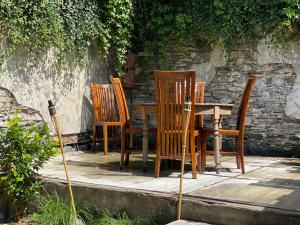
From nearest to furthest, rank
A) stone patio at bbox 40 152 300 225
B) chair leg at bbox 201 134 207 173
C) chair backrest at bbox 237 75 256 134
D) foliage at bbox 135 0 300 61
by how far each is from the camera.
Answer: stone patio at bbox 40 152 300 225
chair backrest at bbox 237 75 256 134
chair leg at bbox 201 134 207 173
foliage at bbox 135 0 300 61

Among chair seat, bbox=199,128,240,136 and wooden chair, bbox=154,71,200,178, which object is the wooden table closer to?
chair seat, bbox=199,128,240,136

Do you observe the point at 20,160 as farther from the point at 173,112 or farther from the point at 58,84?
the point at 58,84

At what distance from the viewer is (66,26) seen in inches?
232

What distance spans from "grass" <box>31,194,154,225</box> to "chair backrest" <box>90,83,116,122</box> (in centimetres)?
259

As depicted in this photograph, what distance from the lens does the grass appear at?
10.9 feet

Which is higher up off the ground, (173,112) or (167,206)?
(173,112)

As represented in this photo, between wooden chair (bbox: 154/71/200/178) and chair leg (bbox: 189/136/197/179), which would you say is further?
chair leg (bbox: 189/136/197/179)

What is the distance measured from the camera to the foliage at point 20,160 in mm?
3682

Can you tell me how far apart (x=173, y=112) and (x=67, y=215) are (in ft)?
4.08

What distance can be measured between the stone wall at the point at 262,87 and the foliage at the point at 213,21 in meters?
0.18

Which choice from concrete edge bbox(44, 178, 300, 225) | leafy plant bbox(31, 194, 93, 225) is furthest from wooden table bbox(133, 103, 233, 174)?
leafy plant bbox(31, 194, 93, 225)

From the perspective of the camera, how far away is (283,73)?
19.2 ft

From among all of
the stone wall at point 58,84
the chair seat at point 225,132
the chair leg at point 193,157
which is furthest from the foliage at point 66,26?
the chair leg at point 193,157

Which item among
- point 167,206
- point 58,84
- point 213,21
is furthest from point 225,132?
point 58,84
